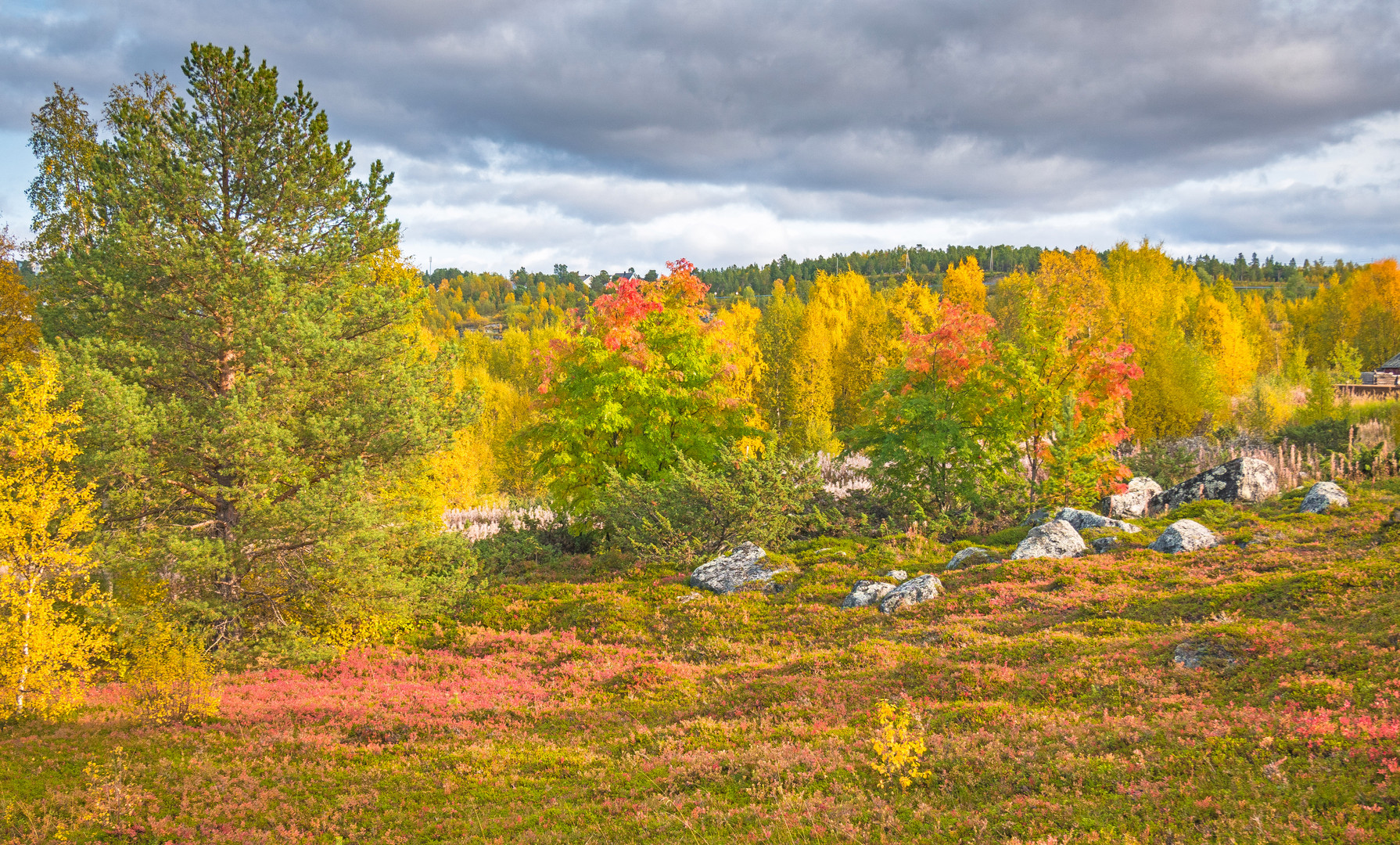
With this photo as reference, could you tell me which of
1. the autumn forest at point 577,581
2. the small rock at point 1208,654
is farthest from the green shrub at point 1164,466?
the small rock at point 1208,654

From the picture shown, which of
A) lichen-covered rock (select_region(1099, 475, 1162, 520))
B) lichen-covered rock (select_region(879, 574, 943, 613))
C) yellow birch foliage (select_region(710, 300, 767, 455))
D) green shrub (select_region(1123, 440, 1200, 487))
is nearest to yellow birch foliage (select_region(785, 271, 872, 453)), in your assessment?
yellow birch foliage (select_region(710, 300, 767, 455))

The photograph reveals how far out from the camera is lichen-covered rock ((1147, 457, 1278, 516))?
2095 centimetres

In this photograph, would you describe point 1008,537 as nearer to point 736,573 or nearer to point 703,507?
point 736,573

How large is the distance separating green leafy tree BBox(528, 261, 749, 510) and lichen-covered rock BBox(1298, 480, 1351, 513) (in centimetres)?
1479

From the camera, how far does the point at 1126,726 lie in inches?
312

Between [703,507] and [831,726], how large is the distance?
35.5 ft

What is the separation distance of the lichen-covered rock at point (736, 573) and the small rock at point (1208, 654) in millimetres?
9203

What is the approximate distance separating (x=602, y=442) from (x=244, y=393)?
1017cm

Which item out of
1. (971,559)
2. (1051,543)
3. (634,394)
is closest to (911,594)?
(971,559)

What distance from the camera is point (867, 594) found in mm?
15680

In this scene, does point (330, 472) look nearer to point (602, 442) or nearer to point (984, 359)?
point (602, 442)

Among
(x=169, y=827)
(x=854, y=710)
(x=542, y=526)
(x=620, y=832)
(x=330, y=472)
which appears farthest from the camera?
(x=542, y=526)

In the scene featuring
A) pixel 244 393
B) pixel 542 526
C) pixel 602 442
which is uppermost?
pixel 244 393

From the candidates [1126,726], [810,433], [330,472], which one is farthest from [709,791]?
[810,433]
